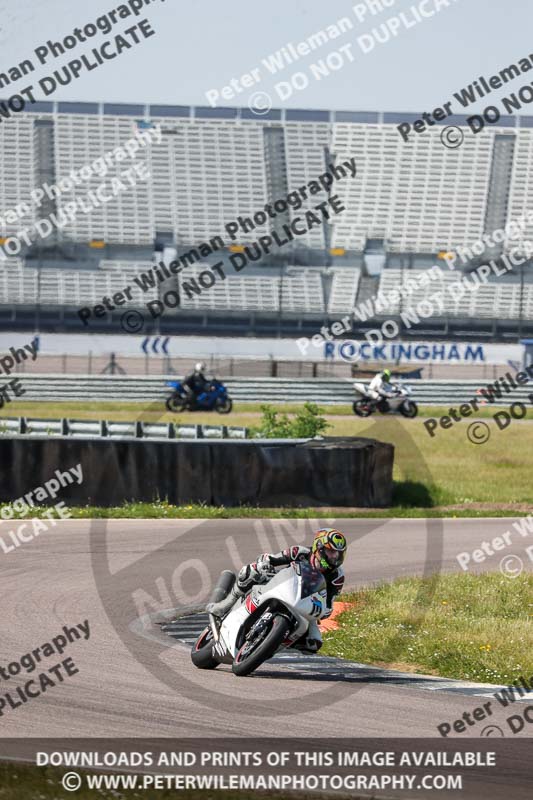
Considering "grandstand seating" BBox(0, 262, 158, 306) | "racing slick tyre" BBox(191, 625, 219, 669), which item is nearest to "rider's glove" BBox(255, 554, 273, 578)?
"racing slick tyre" BBox(191, 625, 219, 669)

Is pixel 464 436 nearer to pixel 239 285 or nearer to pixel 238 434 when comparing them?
pixel 238 434

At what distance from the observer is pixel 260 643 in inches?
317

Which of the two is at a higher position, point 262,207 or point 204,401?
point 262,207

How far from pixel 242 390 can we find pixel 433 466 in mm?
14675

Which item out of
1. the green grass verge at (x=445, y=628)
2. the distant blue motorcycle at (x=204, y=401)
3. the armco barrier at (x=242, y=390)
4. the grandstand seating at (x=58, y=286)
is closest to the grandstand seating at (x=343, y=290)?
the grandstand seating at (x=58, y=286)

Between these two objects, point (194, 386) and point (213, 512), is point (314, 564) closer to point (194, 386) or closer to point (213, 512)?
point (213, 512)

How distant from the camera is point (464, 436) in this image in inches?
1104

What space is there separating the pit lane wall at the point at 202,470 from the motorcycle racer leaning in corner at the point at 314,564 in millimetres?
8833

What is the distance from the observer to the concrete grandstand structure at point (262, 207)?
180 ft

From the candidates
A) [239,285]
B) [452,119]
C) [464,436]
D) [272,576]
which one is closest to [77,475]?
[272,576]

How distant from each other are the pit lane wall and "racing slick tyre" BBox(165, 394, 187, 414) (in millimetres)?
14333

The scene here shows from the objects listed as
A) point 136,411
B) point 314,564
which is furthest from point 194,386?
point 314,564

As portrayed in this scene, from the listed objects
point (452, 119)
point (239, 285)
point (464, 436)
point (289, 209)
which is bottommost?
point (464, 436)

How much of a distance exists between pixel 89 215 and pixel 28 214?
322 centimetres
